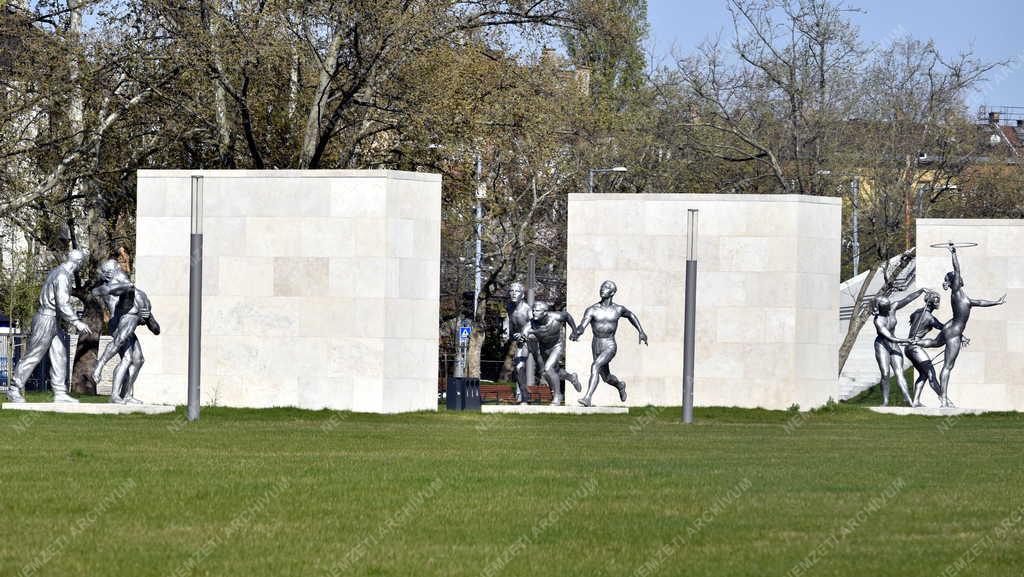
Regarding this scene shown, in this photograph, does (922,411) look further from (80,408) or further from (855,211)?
(80,408)

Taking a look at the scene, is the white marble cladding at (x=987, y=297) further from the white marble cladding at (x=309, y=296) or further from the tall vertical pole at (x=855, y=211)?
the white marble cladding at (x=309, y=296)

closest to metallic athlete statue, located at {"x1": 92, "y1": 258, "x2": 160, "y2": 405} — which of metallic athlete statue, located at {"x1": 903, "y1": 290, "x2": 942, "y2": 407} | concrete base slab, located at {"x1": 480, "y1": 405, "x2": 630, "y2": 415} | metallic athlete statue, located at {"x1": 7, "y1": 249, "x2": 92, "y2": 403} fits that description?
metallic athlete statue, located at {"x1": 7, "y1": 249, "x2": 92, "y2": 403}

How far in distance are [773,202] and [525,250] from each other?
17.1m

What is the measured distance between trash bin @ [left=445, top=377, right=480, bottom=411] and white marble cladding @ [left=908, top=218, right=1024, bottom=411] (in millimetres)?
12281

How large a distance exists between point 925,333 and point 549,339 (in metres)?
9.23

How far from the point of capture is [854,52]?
47.3 metres

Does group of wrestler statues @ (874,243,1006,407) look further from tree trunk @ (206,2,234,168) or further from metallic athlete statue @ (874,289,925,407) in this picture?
tree trunk @ (206,2,234,168)

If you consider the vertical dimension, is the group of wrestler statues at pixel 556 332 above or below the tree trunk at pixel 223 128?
below

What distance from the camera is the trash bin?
110ft

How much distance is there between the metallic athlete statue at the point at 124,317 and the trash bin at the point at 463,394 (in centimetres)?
705

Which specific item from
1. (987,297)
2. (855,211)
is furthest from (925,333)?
(855,211)

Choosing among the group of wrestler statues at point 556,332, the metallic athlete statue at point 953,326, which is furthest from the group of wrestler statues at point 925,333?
the group of wrestler statues at point 556,332

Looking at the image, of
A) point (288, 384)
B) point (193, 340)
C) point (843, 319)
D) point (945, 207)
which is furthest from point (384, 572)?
point (843, 319)

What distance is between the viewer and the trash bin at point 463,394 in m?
33.4
